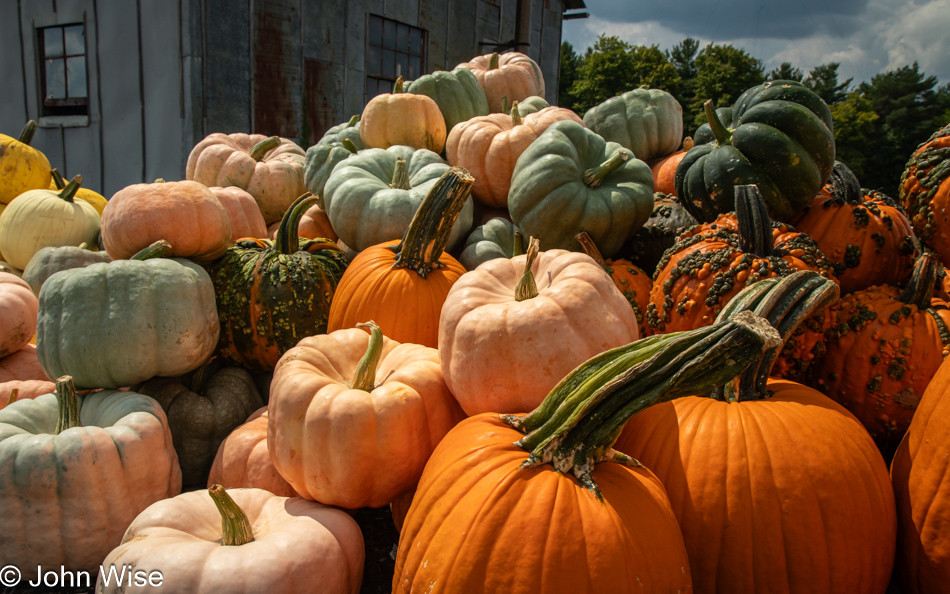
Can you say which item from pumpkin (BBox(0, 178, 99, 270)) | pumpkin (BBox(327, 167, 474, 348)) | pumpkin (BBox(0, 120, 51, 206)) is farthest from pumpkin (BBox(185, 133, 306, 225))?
pumpkin (BBox(327, 167, 474, 348))

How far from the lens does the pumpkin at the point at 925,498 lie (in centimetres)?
150

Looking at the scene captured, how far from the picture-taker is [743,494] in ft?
4.85

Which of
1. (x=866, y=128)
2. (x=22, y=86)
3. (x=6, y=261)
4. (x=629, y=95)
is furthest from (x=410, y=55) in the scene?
(x=866, y=128)

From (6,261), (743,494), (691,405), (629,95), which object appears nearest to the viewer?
(743,494)

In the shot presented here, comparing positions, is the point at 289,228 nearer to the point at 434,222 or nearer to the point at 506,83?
the point at 434,222

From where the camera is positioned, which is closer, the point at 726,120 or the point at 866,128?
the point at 726,120

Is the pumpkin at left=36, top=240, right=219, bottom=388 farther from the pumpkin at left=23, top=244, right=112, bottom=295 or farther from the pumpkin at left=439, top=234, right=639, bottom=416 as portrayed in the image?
the pumpkin at left=439, top=234, right=639, bottom=416

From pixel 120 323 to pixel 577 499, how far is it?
6.67 feet

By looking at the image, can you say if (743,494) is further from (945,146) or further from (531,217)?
(945,146)

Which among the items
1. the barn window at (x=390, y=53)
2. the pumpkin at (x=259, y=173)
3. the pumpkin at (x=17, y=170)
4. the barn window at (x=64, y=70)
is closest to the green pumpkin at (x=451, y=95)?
the pumpkin at (x=259, y=173)

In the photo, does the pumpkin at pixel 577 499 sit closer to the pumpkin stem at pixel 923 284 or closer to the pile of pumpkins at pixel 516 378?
the pile of pumpkins at pixel 516 378

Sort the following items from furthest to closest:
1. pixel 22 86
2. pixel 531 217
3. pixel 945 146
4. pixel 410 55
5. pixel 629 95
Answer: pixel 410 55 < pixel 22 86 < pixel 629 95 < pixel 531 217 < pixel 945 146

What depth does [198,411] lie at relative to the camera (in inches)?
101

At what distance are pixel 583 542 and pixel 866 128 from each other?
2736 cm
